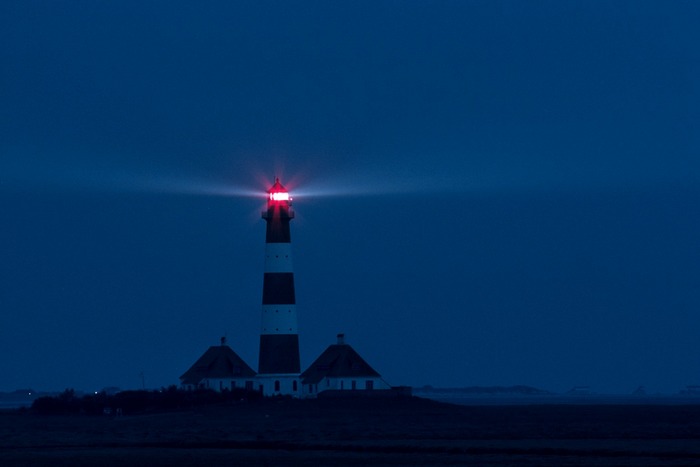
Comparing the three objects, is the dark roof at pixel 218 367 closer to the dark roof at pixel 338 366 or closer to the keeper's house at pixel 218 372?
the keeper's house at pixel 218 372

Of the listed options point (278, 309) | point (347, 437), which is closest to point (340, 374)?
point (278, 309)

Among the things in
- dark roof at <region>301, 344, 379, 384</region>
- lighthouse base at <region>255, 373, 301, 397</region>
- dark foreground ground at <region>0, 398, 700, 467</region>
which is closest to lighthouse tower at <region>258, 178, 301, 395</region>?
lighthouse base at <region>255, 373, 301, 397</region>

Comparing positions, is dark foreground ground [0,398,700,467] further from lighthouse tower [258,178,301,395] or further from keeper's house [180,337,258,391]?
keeper's house [180,337,258,391]

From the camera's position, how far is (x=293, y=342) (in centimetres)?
8031

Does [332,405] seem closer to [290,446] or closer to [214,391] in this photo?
[214,391]

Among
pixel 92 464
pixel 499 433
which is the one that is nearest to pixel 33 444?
pixel 92 464

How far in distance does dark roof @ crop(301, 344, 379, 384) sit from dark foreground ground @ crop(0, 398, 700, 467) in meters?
5.45

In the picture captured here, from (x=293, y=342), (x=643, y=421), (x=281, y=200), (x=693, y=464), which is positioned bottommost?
(x=693, y=464)

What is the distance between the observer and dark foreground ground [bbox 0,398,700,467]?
147 feet

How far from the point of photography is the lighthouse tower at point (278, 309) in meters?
79.6

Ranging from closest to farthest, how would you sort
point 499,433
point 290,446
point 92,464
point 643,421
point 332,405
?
1. point 92,464
2. point 290,446
3. point 499,433
4. point 643,421
5. point 332,405

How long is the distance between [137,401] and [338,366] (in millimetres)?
11705

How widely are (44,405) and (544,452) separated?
1549 inches

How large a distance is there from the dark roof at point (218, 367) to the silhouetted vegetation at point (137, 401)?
17.1ft
